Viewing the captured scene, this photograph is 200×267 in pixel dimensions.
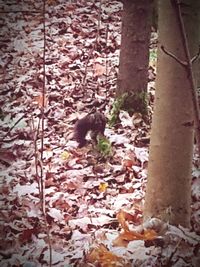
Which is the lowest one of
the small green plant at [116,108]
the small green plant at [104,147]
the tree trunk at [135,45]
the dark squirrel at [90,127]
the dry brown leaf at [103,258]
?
the dry brown leaf at [103,258]

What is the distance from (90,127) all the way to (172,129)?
182cm

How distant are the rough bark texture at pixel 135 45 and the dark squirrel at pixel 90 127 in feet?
1.68

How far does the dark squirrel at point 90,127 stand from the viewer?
398cm

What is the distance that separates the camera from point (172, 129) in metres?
2.27

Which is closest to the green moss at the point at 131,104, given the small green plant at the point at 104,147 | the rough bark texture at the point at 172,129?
the small green plant at the point at 104,147

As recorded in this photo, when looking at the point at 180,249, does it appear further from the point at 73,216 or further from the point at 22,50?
the point at 22,50

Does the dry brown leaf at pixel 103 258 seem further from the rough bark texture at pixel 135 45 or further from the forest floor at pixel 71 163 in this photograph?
the rough bark texture at pixel 135 45

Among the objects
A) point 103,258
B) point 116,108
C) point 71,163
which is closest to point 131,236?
point 103,258

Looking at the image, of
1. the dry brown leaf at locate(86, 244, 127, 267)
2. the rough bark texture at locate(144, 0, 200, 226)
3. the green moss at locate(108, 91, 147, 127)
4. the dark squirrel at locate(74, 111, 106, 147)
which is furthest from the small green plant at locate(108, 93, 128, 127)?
the dry brown leaf at locate(86, 244, 127, 267)

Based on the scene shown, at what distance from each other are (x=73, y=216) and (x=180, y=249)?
2.88 ft

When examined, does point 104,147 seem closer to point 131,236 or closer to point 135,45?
point 135,45

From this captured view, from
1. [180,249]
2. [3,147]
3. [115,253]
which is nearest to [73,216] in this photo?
[115,253]

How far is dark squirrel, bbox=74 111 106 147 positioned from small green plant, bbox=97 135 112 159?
0.10m

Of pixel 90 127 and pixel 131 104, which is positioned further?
pixel 131 104
